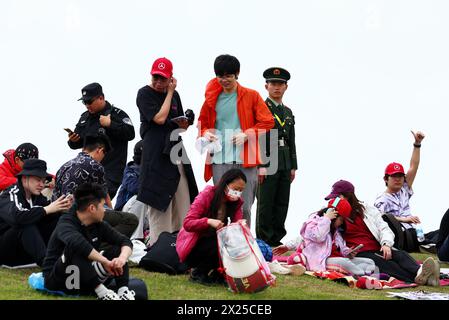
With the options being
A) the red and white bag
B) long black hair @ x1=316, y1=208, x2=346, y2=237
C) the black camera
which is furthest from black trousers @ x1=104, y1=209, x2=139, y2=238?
long black hair @ x1=316, y1=208, x2=346, y2=237

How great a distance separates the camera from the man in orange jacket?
31.5 feet

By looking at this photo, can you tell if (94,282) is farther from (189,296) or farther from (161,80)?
(161,80)

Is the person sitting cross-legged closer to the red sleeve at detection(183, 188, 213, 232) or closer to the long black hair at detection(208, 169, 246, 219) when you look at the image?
the red sleeve at detection(183, 188, 213, 232)

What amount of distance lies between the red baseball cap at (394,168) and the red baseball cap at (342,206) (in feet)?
7.03

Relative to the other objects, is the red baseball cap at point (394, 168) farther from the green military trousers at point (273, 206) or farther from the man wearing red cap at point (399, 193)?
the green military trousers at point (273, 206)

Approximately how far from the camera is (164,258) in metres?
9.17

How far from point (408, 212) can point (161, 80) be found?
167 inches

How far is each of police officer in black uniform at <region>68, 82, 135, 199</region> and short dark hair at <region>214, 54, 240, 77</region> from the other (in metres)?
1.41

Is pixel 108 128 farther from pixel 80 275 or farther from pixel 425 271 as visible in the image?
pixel 425 271

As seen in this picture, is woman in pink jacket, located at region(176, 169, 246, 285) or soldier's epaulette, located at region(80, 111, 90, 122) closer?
woman in pink jacket, located at region(176, 169, 246, 285)

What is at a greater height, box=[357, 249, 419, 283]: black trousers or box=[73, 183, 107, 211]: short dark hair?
box=[73, 183, 107, 211]: short dark hair

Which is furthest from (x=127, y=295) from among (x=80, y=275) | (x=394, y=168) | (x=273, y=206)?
(x=394, y=168)

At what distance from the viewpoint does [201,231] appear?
845 cm
